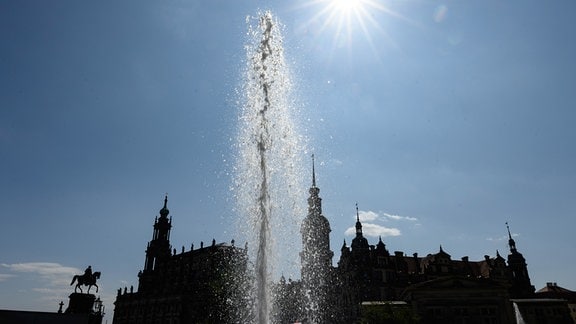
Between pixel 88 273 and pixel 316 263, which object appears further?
pixel 316 263

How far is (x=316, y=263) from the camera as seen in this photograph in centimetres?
6825

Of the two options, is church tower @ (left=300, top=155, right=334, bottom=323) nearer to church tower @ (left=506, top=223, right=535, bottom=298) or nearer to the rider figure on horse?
church tower @ (left=506, top=223, right=535, bottom=298)

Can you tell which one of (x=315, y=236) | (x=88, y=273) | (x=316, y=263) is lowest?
(x=88, y=273)

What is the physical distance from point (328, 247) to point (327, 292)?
7.57 m

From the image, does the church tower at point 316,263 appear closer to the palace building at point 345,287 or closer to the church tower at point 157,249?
the palace building at point 345,287

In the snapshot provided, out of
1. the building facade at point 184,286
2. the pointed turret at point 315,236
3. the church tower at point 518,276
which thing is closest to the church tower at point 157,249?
the building facade at point 184,286

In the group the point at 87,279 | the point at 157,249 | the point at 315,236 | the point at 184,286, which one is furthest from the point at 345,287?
the point at 87,279

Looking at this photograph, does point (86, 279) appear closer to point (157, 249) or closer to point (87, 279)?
point (87, 279)

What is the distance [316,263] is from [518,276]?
119 ft

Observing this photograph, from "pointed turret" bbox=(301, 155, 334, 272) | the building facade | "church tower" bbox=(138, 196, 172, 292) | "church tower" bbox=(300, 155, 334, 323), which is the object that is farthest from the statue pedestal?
"church tower" bbox=(138, 196, 172, 292)

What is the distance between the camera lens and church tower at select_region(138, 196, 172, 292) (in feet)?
266

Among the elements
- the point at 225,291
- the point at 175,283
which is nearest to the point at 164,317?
the point at 175,283

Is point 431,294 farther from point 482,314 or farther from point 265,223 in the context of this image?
point 265,223

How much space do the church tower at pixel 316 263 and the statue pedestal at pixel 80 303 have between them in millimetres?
44509
